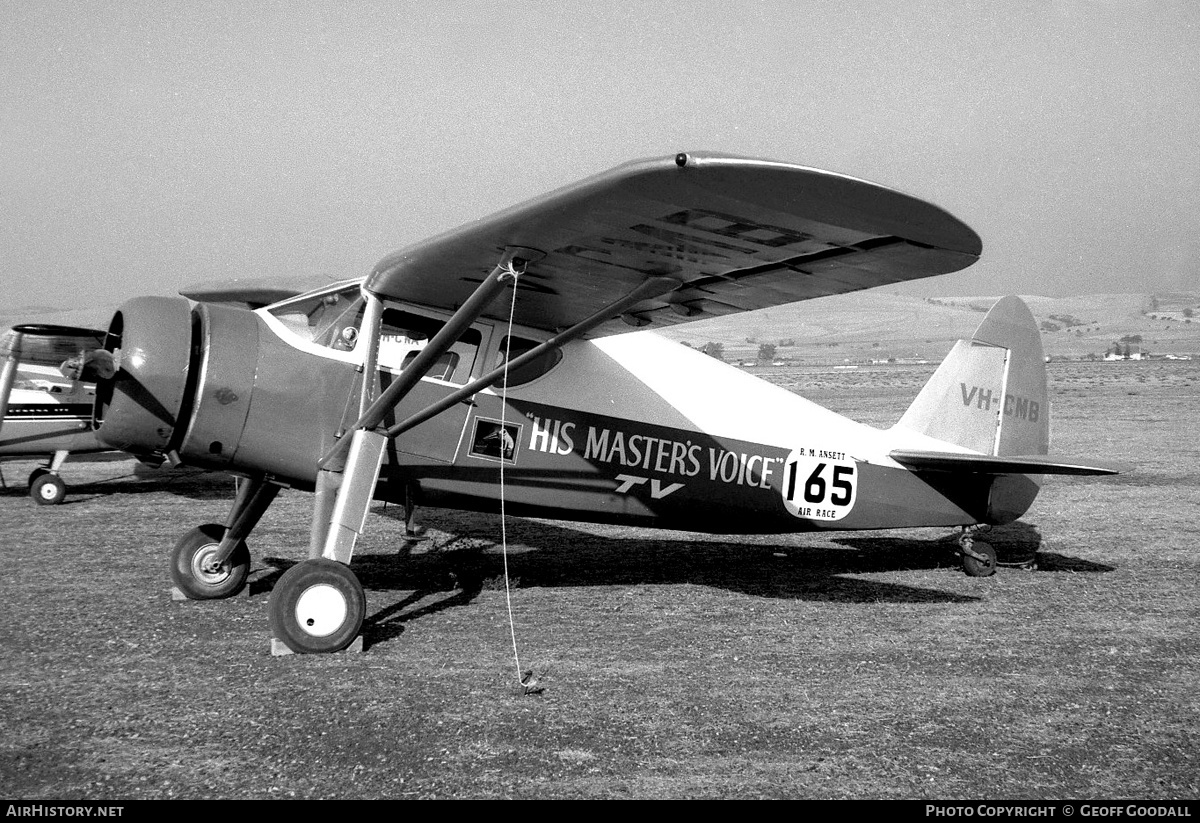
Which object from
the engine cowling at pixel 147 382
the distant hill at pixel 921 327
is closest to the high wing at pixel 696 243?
the engine cowling at pixel 147 382

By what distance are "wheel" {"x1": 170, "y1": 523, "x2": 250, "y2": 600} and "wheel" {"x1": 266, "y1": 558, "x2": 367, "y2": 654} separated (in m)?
1.70

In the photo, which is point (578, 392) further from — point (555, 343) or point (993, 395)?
point (993, 395)

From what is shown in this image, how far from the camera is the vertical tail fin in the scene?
8.56 meters

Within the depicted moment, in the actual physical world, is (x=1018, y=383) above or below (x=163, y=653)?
above

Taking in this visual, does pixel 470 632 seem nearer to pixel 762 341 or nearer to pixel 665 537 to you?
pixel 665 537

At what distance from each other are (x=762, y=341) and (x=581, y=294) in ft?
373

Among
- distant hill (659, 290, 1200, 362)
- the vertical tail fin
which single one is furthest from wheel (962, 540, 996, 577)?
distant hill (659, 290, 1200, 362)

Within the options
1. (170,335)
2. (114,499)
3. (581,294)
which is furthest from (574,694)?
(114,499)

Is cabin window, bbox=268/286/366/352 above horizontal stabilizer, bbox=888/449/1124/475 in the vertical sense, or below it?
above

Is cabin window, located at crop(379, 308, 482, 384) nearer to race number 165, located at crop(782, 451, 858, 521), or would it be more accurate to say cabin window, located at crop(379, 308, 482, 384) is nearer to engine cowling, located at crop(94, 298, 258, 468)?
engine cowling, located at crop(94, 298, 258, 468)

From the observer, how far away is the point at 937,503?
8117 mm

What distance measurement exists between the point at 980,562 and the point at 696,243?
15.6ft

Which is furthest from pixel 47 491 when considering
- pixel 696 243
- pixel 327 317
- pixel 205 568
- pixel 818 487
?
pixel 696 243

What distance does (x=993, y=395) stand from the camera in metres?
8.65
